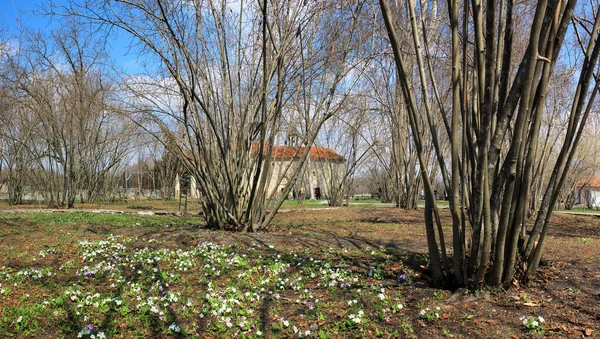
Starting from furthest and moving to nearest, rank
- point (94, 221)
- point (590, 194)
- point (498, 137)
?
point (590, 194) < point (94, 221) < point (498, 137)

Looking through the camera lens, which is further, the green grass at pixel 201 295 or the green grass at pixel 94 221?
the green grass at pixel 94 221

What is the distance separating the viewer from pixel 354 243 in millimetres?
6344

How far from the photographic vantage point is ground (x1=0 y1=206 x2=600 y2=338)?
3.25 meters

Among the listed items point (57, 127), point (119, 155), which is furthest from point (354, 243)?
point (119, 155)

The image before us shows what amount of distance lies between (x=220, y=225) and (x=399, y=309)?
5.36 metres

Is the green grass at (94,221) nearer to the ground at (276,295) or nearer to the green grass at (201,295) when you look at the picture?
the ground at (276,295)

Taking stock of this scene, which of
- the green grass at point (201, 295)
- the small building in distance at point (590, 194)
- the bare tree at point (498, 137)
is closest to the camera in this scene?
the bare tree at point (498, 137)

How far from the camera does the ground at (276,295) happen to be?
325 cm

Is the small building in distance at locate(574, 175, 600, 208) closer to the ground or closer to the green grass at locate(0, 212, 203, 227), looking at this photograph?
Answer: the green grass at locate(0, 212, 203, 227)

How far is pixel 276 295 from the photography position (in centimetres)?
408

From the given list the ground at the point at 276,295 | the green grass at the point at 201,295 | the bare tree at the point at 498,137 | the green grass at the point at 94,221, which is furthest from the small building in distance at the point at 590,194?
the green grass at the point at 201,295

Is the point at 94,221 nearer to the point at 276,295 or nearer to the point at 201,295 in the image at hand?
the point at 201,295

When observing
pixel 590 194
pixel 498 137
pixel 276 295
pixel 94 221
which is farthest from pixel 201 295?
pixel 590 194

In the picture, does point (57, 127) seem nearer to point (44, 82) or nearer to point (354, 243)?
point (44, 82)
